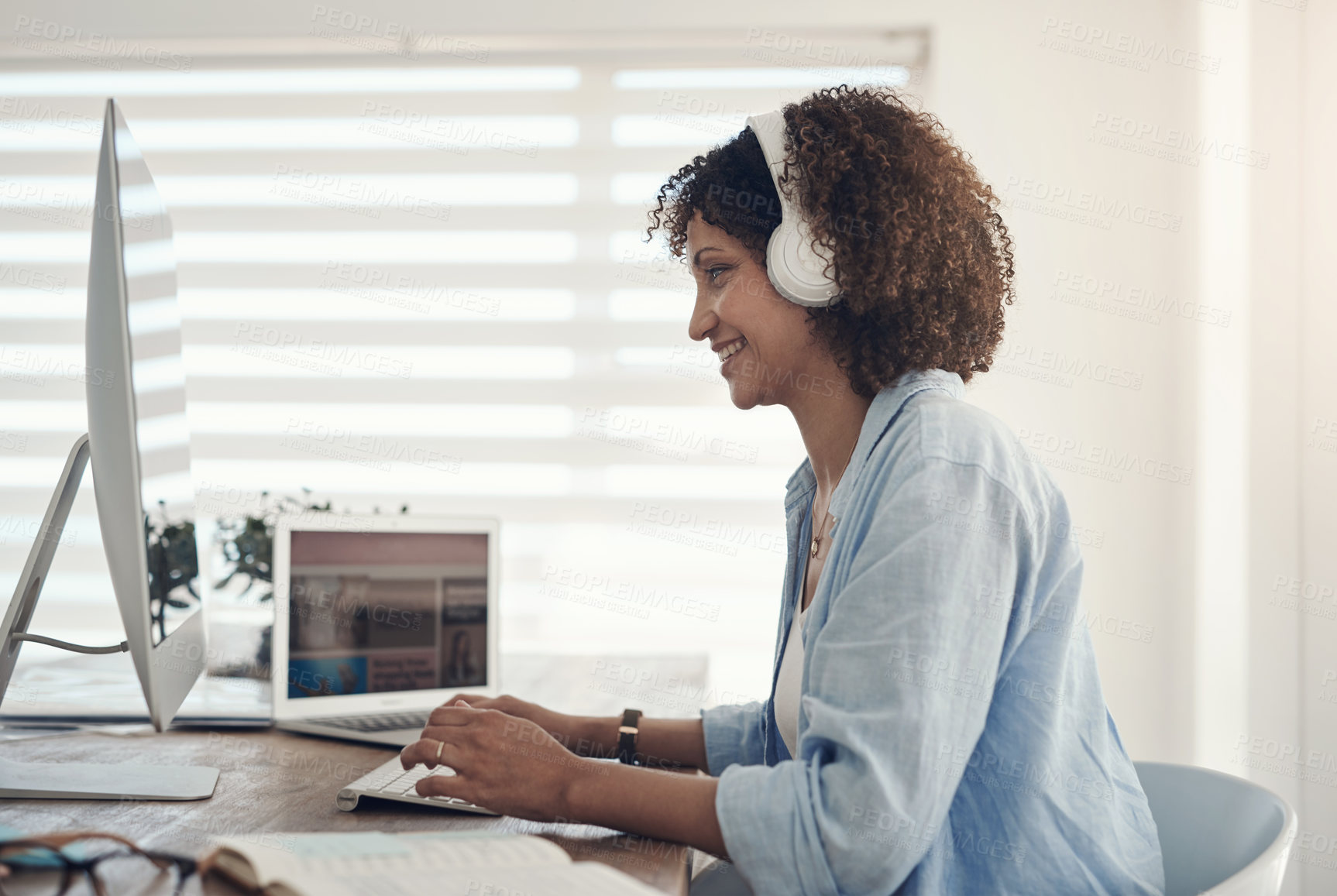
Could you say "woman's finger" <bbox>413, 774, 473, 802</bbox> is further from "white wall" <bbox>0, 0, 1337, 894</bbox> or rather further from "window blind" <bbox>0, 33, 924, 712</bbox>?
"white wall" <bbox>0, 0, 1337, 894</bbox>

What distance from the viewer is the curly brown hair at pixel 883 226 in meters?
1.06

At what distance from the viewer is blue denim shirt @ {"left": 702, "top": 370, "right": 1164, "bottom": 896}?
0.79 meters

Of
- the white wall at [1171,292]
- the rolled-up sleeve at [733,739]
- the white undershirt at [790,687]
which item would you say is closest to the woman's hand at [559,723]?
the rolled-up sleeve at [733,739]

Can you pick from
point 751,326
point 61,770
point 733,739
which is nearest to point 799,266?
point 751,326

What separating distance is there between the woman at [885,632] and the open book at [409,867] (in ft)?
0.48

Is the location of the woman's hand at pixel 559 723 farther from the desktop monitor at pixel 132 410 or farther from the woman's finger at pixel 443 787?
the desktop monitor at pixel 132 410

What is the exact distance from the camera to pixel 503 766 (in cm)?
93

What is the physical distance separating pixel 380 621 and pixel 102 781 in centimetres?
51

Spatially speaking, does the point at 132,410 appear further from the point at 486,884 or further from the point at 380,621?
the point at 380,621

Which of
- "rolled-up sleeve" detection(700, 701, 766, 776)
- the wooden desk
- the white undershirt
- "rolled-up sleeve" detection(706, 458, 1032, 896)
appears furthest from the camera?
"rolled-up sleeve" detection(700, 701, 766, 776)

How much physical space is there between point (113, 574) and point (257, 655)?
111 centimetres

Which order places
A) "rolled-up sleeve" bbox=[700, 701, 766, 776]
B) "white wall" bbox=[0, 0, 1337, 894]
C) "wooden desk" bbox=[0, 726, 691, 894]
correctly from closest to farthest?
"wooden desk" bbox=[0, 726, 691, 894]
"rolled-up sleeve" bbox=[700, 701, 766, 776]
"white wall" bbox=[0, 0, 1337, 894]

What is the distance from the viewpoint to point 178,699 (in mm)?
1062

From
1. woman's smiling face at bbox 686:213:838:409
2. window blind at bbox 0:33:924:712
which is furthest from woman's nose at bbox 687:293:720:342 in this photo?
window blind at bbox 0:33:924:712
